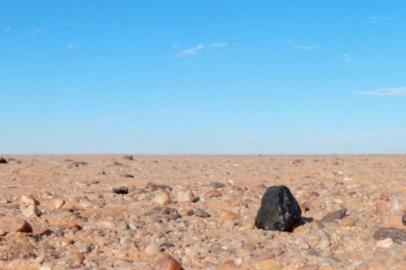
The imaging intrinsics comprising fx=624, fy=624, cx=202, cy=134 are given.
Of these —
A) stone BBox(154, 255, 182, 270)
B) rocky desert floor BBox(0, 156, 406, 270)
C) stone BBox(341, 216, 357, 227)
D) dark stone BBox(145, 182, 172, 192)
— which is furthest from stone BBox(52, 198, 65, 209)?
stone BBox(341, 216, 357, 227)

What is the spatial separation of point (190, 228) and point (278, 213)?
3.11 feet

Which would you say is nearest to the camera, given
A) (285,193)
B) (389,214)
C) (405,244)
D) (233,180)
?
(405,244)

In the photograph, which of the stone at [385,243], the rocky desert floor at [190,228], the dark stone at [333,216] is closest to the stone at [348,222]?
the rocky desert floor at [190,228]

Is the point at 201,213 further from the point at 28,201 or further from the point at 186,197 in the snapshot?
the point at 28,201

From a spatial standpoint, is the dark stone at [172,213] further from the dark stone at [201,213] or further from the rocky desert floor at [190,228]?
the dark stone at [201,213]

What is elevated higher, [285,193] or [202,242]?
[285,193]

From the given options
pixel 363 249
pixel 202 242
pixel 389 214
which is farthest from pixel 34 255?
pixel 389 214

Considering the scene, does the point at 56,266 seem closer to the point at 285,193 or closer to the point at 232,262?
the point at 232,262

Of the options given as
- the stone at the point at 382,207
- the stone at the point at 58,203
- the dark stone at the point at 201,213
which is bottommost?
the dark stone at the point at 201,213

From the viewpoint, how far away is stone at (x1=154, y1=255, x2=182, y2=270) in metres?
5.20

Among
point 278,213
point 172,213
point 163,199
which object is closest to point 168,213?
point 172,213

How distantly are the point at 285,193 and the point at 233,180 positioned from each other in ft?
13.4

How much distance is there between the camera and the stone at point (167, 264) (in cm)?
520

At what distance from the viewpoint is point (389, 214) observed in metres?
7.27
